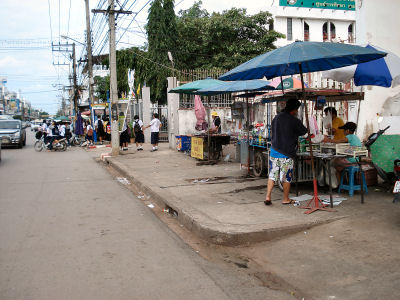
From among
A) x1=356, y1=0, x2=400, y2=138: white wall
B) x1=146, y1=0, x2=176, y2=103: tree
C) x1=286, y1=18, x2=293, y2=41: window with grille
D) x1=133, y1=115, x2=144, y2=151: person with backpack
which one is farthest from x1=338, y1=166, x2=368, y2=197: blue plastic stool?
x1=286, y1=18, x2=293, y2=41: window with grille

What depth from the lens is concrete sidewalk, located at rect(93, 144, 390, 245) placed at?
525cm

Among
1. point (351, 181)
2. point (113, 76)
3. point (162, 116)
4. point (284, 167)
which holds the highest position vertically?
point (113, 76)

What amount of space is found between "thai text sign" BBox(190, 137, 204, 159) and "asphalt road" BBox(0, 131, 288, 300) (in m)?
4.71

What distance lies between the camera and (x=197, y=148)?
517 inches

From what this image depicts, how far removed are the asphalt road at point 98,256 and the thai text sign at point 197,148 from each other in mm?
4705

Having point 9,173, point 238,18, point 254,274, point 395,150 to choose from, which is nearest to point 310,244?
point 254,274

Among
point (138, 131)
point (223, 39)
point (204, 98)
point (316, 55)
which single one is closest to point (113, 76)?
point (138, 131)

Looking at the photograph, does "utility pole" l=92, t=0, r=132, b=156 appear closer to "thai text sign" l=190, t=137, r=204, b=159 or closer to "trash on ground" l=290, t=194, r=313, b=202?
"thai text sign" l=190, t=137, r=204, b=159

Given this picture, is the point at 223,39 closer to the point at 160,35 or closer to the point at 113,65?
the point at 160,35

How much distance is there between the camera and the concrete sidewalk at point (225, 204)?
5.25 m

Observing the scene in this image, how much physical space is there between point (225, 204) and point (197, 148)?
6.46 m

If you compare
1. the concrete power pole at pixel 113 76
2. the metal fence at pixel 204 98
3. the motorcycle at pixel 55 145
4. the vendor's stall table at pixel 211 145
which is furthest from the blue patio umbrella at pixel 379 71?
the motorcycle at pixel 55 145

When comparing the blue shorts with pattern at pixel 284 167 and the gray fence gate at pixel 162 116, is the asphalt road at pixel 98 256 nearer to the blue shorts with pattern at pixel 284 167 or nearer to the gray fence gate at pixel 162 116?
the blue shorts with pattern at pixel 284 167

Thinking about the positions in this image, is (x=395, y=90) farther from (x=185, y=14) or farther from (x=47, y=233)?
(x=185, y=14)
